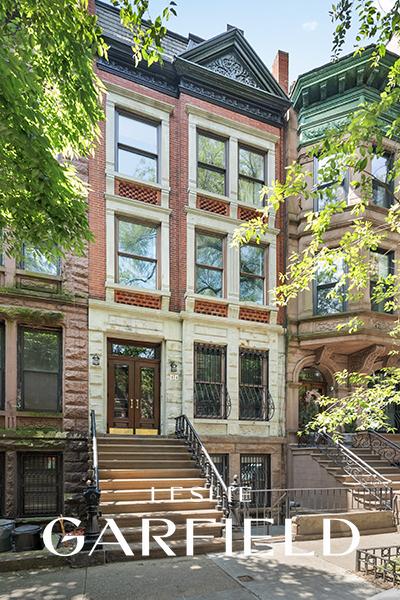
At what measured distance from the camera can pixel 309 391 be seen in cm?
1605

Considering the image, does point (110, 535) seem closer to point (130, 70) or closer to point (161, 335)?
point (161, 335)

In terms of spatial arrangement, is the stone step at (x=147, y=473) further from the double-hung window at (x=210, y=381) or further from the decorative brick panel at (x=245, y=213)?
the decorative brick panel at (x=245, y=213)

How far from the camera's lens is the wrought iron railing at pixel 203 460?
1029 cm

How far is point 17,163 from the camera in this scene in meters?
6.51

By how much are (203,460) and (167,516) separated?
2252 mm

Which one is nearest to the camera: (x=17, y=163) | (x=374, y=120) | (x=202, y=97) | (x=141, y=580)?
(x=374, y=120)

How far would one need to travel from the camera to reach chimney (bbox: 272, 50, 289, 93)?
17453mm

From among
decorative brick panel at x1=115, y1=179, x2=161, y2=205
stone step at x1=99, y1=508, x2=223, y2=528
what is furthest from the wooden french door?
decorative brick panel at x1=115, y1=179, x2=161, y2=205

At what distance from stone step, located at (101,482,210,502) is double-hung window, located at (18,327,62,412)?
2.93m

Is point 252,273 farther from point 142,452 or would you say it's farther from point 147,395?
point 142,452

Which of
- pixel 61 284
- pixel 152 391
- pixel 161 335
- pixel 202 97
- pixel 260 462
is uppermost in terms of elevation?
pixel 202 97

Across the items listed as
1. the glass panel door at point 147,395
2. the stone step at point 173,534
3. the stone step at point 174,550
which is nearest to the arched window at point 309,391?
the glass panel door at point 147,395

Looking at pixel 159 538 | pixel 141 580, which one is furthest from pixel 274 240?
pixel 141 580

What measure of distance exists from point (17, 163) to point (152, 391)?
853 centimetres
